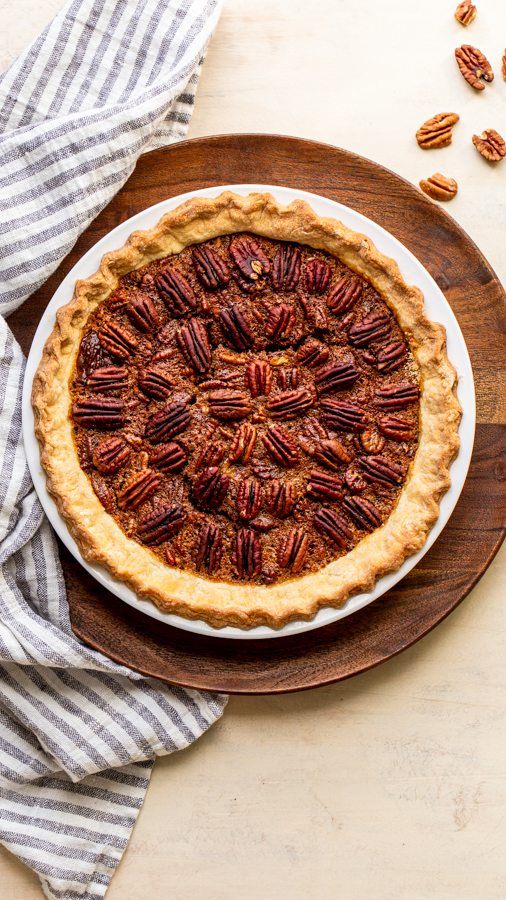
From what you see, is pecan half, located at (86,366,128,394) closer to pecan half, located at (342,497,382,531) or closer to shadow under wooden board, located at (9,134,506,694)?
shadow under wooden board, located at (9,134,506,694)

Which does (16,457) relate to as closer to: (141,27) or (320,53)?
(141,27)

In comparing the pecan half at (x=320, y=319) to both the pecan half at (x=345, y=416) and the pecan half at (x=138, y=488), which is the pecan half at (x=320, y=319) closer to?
the pecan half at (x=345, y=416)

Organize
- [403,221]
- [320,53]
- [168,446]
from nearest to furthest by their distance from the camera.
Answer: [168,446] < [403,221] < [320,53]

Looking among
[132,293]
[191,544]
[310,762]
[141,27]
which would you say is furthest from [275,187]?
[310,762]

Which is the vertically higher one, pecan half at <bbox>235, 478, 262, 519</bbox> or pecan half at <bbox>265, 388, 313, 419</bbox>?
pecan half at <bbox>265, 388, 313, 419</bbox>

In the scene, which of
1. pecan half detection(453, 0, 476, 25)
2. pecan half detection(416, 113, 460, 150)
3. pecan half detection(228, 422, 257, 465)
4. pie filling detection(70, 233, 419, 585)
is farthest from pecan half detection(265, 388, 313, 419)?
pecan half detection(453, 0, 476, 25)

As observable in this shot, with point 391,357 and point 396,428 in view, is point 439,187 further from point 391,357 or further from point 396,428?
point 396,428
